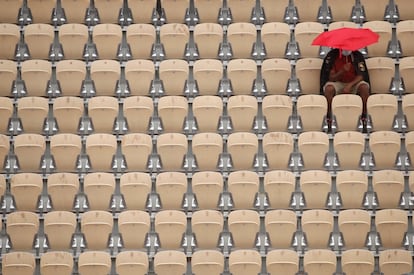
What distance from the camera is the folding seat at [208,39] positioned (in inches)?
487

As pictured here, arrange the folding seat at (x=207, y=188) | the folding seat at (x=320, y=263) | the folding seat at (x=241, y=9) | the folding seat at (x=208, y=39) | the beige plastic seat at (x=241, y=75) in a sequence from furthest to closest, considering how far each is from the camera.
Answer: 1. the folding seat at (x=241, y=9)
2. the folding seat at (x=208, y=39)
3. the beige plastic seat at (x=241, y=75)
4. the folding seat at (x=207, y=188)
5. the folding seat at (x=320, y=263)

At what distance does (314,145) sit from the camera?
1159 cm

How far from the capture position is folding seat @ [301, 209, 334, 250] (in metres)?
11.1

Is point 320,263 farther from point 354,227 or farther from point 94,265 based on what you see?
point 94,265

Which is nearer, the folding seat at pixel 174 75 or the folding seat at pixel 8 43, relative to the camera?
the folding seat at pixel 174 75

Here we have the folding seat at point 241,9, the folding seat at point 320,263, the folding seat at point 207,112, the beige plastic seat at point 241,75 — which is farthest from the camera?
the folding seat at point 241,9

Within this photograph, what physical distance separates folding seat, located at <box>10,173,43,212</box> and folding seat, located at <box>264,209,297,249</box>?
2.10 m

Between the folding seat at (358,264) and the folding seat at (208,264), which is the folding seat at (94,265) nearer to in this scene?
the folding seat at (208,264)

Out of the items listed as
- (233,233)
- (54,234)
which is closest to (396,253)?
(233,233)

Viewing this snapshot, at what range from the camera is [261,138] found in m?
11.9

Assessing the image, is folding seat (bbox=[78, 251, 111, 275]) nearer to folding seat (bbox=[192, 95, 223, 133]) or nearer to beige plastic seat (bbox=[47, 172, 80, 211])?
beige plastic seat (bbox=[47, 172, 80, 211])

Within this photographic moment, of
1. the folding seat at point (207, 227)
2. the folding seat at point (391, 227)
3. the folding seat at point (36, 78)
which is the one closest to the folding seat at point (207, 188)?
the folding seat at point (207, 227)

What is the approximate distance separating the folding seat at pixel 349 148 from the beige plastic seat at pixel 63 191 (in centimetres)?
243

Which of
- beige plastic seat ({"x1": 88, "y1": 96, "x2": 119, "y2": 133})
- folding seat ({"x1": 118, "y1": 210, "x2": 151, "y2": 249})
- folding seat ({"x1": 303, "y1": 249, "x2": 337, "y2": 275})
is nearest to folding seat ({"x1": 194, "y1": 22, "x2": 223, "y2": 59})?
beige plastic seat ({"x1": 88, "y1": 96, "x2": 119, "y2": 133})
